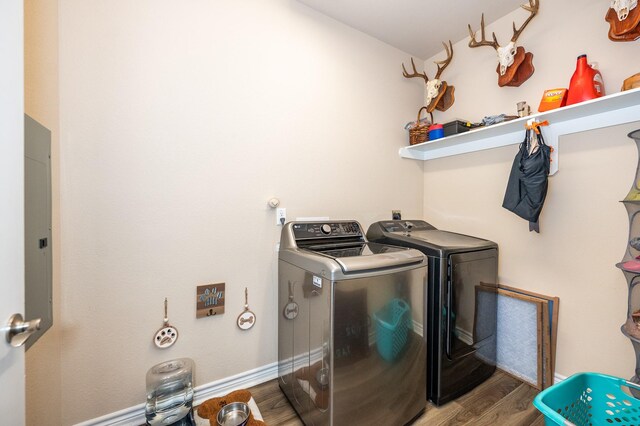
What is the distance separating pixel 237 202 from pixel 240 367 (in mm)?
1034

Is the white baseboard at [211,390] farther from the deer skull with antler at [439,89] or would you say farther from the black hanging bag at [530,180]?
the deer skull with antler at [439,89]

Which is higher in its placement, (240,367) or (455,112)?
(455,112)

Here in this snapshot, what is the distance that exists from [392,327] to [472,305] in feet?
2.37

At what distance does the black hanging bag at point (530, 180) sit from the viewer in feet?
5.25

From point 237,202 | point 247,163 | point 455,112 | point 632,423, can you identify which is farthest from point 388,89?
point 632,423

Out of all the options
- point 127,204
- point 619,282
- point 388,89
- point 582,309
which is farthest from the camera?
point 388,89

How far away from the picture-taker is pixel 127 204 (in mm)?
1313

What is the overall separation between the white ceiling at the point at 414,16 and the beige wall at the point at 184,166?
0.12 metres

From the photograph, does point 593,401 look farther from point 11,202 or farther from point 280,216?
point 11,202

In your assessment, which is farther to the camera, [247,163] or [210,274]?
[247,163]

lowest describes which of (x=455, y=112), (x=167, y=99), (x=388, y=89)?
(x=167, y=99)

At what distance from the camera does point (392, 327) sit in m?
1.28

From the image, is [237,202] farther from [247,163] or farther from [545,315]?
[545,315]

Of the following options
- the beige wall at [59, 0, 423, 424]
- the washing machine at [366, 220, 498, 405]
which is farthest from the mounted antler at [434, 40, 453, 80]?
the washing machine at [366, 220, 498, 405]
